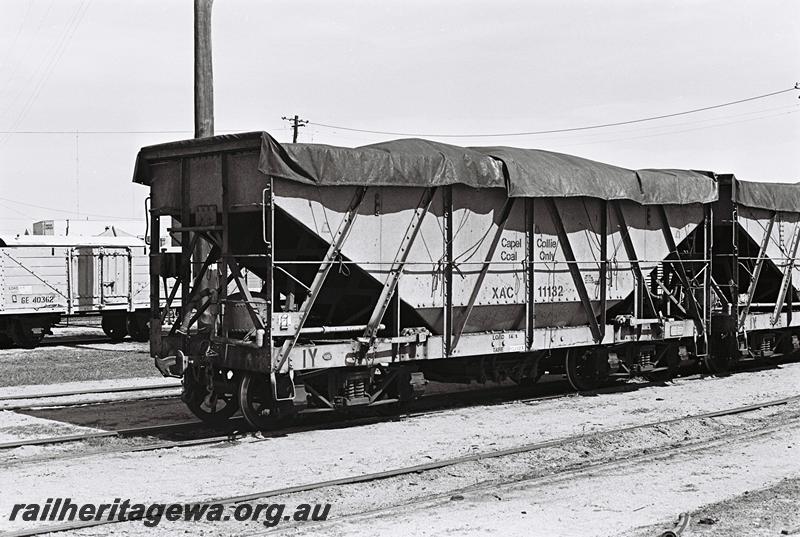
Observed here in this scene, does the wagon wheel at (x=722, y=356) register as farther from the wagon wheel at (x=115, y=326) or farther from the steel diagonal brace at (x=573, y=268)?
the wagon wheel at (x=115, y=326)

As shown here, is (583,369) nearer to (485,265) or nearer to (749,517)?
(485,265)

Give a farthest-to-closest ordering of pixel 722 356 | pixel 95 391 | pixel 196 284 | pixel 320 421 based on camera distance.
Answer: pixel 722 356
pixel 95 391
pixel 196 284
pixel 320 421

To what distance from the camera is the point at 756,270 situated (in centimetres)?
1767

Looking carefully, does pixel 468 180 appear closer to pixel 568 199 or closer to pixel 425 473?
pixel 568 199

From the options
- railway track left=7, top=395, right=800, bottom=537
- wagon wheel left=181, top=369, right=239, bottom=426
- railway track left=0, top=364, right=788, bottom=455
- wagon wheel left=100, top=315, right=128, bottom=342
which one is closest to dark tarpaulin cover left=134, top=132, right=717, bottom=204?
wagon wheel left=181, top=369, right=239, bottom=426

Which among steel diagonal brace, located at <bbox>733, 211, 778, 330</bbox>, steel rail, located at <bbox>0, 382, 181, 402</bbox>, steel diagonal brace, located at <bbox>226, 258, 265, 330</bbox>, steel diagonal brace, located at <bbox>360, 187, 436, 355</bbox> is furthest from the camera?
steel diagonal brace, located at <bbox>733, 211, 778, 330</bbox>

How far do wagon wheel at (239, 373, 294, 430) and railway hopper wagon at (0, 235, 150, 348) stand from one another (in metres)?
16.7

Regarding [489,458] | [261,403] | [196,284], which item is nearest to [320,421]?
[261,403]

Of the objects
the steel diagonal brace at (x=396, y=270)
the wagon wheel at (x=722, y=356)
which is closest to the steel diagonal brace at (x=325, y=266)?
the steel diagonal brace at (x=396, y=270)

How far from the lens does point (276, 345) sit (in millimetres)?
11500

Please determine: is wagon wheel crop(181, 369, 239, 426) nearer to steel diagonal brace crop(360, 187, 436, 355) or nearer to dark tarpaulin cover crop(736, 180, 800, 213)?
steel diagonal brace crop(360, 187, 436, 355)

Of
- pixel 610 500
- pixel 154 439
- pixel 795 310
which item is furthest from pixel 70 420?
pixel 795 310

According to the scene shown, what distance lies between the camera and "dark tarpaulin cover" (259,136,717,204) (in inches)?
424

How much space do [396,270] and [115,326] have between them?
60.3 ft
